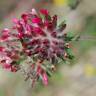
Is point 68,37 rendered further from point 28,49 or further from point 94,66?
point 94,66

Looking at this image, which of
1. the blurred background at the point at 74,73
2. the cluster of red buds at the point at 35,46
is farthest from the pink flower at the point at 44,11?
the blurred background at the point at 74,73

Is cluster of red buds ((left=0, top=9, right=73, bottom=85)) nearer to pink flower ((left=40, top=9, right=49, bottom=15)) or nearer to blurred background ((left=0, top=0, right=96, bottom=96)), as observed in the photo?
pink flower ((left=40, top=9, right=49, bottom=15))

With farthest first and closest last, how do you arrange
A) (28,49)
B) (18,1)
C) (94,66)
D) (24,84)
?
(18,1) → (24,84) → (94,66) → (28,49)

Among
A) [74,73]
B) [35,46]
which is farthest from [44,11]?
[74,73]

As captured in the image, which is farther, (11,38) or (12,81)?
(12,81)

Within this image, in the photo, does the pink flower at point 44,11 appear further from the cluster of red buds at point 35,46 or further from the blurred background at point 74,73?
the blurred background at point 74,73

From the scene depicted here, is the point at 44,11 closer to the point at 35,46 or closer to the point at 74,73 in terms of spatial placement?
the point at 35,46

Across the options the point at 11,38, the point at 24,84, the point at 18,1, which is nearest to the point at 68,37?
the point at 11,38

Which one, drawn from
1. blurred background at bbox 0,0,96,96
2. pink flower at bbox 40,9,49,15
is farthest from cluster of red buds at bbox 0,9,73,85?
blurred background at bbox 0,0,96,96
